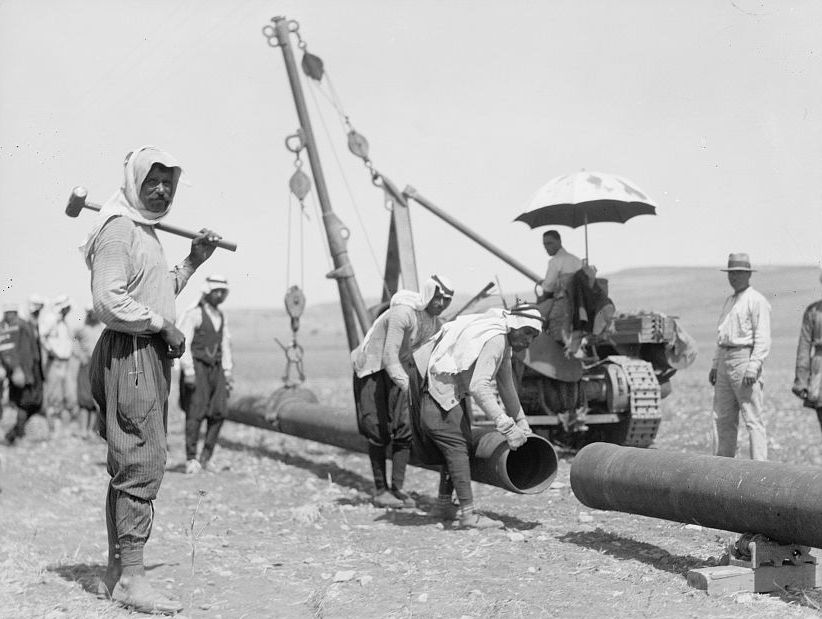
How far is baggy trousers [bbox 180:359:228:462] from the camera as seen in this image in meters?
10.6

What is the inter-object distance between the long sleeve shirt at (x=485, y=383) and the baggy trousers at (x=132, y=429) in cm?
234

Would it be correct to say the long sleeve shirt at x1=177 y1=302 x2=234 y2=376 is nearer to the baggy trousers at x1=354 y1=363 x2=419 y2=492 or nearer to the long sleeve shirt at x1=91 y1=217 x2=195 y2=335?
the baggy trousers at x1=354 y1=363 x2=419 y2=492

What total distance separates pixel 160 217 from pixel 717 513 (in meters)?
3.24

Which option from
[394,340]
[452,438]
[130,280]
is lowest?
[452,438]


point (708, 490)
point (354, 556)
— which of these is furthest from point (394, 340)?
point (708, 490)

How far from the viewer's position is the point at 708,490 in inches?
228

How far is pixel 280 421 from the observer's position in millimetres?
11992

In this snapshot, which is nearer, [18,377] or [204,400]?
[204,400]

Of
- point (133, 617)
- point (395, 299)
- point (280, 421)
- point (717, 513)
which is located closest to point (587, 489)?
point (717, 513)

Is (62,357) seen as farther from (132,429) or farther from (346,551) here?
(132,429)

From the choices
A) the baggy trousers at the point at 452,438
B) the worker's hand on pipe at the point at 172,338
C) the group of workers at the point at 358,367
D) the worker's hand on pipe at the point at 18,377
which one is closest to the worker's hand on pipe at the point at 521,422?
the group of workers at the point at 358,367

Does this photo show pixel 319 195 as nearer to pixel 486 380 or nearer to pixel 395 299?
pixel 395 299

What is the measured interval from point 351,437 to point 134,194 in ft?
17.4

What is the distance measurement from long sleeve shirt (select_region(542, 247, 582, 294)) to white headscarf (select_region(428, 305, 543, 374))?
3494mm
